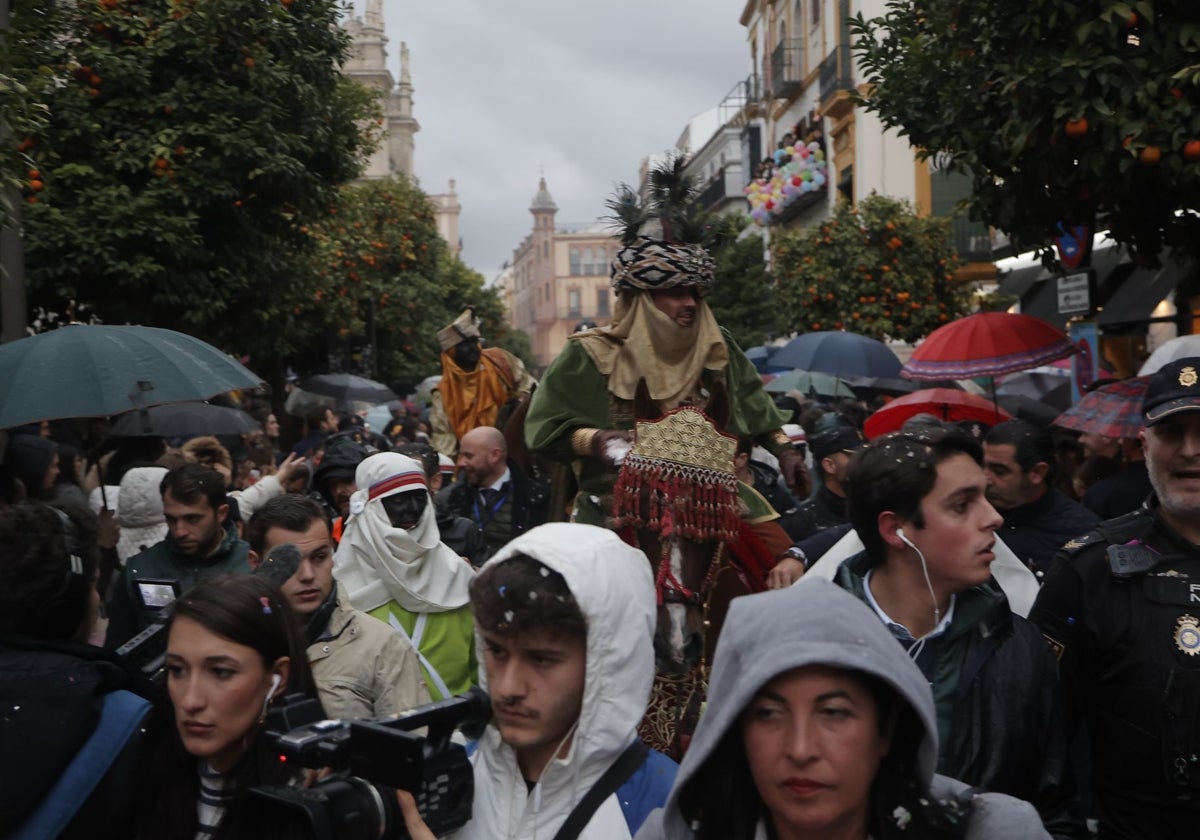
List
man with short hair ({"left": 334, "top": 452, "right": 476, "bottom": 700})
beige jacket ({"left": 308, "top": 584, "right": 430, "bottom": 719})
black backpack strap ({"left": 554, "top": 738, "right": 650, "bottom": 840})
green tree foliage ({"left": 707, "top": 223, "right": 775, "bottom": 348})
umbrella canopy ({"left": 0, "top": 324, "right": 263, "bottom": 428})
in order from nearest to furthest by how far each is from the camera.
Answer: black backpack strap ({"left": 554, "top": 738, "right": 650, "bottom": 840})
beige jacket ({"left": 308, "top": 584, "right": 430, "bottom": 719})
man with short hair ({"left": 334, "top": 452, "right": 476, "bottom": 700})
umbrella canopy ({"left": 0, "top": 324, "right": 263, "bottom": 428})
green tree foliage ({"left": 707, "top": 223, "right": 775, "bottom": 348})

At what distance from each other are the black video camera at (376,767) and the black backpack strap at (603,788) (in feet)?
0.83

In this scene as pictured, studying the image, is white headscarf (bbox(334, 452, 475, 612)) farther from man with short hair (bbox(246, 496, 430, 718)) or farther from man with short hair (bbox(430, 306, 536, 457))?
man with short hair (bbox(430, 306, 536, 457))

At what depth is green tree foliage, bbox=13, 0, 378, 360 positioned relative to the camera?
13.6 m

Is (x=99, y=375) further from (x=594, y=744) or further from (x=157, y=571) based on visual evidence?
(x=594, y=744)

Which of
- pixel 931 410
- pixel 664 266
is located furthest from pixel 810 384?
pixel 664 266

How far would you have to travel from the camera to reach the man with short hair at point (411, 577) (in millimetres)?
5434

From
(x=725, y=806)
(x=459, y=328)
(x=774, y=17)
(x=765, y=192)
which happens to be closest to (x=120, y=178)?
(x=459, y=328)

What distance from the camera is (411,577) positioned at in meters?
5.53

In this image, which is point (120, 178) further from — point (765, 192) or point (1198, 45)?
point (765, 192)

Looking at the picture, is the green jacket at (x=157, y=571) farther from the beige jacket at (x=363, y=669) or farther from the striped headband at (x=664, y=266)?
the striped headband at (x=664, y=266)

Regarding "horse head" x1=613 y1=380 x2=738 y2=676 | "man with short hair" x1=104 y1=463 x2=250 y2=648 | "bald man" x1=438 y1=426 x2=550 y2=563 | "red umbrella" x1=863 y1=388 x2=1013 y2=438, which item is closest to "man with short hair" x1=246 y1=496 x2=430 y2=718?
"horse head" x1=613 y1=380 x2=738 y2=676

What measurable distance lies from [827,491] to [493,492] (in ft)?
6.74

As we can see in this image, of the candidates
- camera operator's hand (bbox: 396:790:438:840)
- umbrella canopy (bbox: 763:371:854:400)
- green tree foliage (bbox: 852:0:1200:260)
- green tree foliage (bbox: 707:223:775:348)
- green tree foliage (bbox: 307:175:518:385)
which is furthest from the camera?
green tree foliage (bbox: 707:223:775:348)

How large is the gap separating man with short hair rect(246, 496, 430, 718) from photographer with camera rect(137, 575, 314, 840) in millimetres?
978
